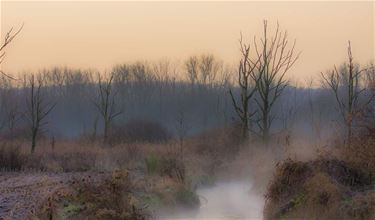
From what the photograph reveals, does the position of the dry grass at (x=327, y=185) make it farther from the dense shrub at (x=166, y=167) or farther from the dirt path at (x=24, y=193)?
the dense shrub at (x=166, y=167)

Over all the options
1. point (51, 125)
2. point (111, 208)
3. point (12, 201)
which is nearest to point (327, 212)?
point (111, 208)

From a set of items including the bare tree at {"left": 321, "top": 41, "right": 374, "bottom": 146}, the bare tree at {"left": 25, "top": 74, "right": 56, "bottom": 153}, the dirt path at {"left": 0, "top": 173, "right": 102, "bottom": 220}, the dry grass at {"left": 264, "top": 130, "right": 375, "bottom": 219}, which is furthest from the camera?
the bare tree at {"left": 25, "top": 74, "right": 56, "bottom": 153}

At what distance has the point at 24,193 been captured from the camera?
651 inches

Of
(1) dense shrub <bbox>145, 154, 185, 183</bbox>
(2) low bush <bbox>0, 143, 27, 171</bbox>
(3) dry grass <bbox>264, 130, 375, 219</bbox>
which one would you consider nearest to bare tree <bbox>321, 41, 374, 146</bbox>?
(3) dry grass <bbox>264, 130, 375, 219</bbox>

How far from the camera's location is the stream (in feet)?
72.6

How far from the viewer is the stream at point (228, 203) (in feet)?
72.6

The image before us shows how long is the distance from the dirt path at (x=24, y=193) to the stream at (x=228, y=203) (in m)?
4.91

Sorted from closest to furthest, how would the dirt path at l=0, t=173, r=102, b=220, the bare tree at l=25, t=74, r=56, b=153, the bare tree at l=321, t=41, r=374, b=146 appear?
the dirt path at l=0, t=173, r=102, b=220
the bare tree at l=321, t=41, r=374, b=146
the bare tree at l=25, t=74, r=56, b=153

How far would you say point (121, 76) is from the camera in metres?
105

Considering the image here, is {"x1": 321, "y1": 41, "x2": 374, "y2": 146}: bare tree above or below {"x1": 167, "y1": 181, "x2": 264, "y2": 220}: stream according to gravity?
above

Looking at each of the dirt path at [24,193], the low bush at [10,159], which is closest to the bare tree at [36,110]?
the low bush at [10,159]

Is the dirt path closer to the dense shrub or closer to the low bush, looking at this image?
the low bush

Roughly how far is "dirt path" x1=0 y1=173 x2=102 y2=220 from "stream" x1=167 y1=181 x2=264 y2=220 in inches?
193

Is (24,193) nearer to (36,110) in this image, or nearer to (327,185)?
(327,185)
